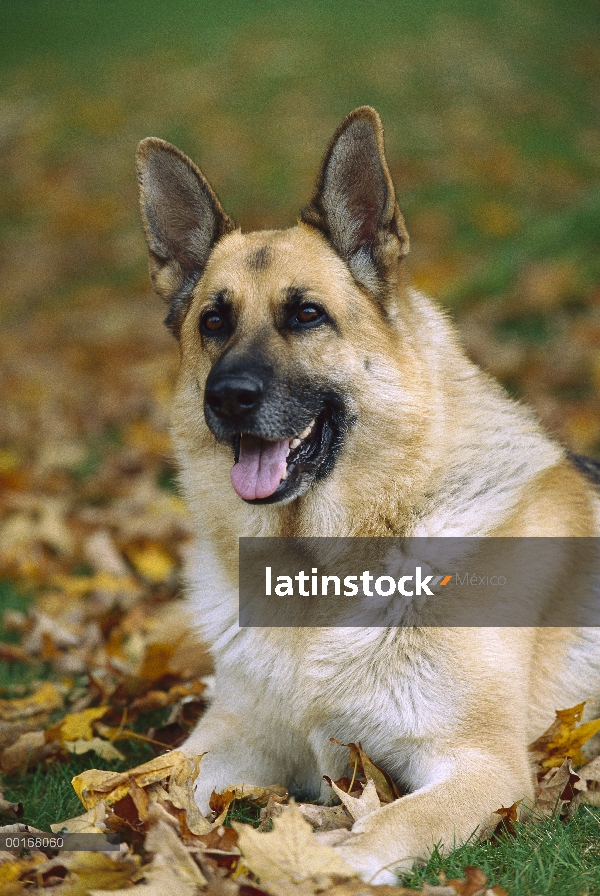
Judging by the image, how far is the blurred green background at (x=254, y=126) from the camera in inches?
530

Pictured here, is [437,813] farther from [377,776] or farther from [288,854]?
[288,854]

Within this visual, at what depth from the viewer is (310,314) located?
3283 mm

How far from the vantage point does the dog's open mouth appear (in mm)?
3164

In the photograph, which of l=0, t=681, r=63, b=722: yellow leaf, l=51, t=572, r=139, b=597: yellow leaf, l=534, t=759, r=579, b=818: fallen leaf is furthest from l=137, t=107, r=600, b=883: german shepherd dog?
l=51, t=572, r=139, b=597: yellow leaf

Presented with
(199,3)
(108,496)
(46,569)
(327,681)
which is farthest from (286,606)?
(199,3)

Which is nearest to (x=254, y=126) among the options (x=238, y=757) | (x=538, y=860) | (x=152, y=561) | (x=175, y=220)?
(x=152, y=561)

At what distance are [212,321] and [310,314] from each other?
42 centimetres

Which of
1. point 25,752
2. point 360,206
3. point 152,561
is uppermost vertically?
point 360,206

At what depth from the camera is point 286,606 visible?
10.6 feet

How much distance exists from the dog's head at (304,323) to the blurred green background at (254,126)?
18.0ft

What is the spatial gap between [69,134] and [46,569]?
14797 millimetres

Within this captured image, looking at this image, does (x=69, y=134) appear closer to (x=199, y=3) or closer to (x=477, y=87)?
(x=199, y=3)

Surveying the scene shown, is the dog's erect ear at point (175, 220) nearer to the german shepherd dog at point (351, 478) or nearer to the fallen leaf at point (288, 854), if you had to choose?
the german shepherd dog at point (351, 478)

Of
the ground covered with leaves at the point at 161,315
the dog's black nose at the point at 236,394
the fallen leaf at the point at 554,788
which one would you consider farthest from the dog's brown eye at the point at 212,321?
the fallen leaf at the point at 554,788
